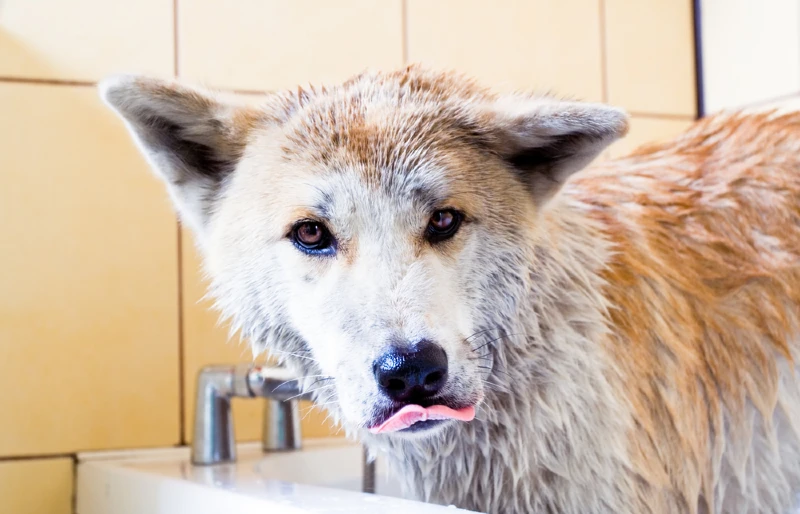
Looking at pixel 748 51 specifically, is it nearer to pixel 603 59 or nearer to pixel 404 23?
pixel 603 59

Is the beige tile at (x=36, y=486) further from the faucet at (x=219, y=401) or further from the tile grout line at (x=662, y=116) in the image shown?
the tile grout line at (x=662, y=116)

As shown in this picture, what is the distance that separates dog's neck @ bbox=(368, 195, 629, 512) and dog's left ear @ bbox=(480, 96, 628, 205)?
7cm

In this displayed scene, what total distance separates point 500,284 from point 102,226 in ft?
2.98

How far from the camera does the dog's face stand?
937 mm

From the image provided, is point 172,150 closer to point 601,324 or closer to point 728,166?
point 601,324

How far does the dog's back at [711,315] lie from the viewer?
3.61 ft

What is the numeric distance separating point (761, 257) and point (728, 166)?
15cm

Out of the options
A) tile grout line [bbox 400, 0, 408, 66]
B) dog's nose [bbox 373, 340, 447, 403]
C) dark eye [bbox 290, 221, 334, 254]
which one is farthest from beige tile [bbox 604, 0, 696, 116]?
dog's nose [bbox 373, 340, 447, 403]

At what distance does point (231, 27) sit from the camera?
1735 millimetres

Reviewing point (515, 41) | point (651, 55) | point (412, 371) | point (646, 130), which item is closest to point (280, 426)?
point (412, 371)

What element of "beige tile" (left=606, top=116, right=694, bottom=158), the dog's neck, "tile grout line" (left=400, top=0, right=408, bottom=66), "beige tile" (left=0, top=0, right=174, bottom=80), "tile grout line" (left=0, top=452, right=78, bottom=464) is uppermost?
"tile grout line" (left=400, top=0, right=408, bottom=66)

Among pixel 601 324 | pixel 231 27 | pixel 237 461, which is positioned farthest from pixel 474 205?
pixel 231 27

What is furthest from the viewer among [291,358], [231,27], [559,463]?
[231,27]

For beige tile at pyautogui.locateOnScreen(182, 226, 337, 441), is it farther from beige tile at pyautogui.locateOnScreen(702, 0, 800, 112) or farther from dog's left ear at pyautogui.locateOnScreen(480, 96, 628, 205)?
beige tile at pyautogui.locateOnScreen(702, 0, 800, 112)
